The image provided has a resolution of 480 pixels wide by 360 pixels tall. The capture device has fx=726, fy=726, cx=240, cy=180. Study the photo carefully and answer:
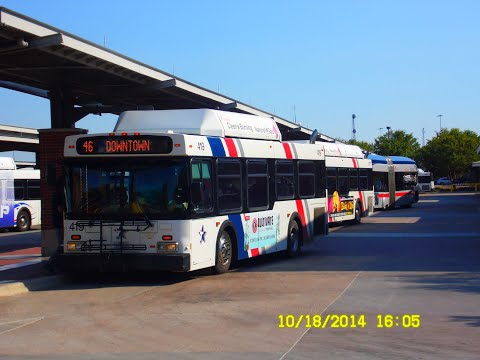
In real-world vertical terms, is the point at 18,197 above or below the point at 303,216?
above

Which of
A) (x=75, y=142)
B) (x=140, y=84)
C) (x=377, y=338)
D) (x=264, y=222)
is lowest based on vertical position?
(x=377, y=338)

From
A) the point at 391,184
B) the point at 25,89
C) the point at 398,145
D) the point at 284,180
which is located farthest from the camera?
the point at 398,145

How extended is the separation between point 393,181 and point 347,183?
15.3 meters

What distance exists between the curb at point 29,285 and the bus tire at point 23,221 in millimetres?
20995

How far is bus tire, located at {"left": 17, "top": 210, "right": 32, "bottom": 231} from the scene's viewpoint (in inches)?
1361

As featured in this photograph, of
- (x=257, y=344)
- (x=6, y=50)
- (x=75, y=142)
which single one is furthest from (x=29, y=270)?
(x=257, y=344)

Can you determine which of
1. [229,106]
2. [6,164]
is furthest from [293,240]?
[6,164]

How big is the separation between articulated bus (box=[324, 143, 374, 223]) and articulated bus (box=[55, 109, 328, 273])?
13391mm

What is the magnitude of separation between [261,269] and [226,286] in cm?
271

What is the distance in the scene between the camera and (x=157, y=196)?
44.2 feet

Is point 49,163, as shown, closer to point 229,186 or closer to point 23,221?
point 229,186

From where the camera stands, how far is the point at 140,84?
20.3m

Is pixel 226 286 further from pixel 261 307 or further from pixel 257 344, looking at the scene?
pixel 257 344

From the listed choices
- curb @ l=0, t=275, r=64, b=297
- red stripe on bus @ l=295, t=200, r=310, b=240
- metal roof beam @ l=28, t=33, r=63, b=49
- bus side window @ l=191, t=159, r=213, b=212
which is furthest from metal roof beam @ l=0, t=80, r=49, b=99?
bus side window @ l=191, t=159, r=213, b=212
